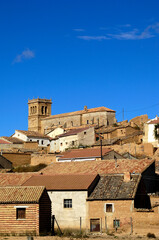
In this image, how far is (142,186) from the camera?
123ft

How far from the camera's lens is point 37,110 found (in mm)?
135375

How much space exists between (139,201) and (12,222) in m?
10.4

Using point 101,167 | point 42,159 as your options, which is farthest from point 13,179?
point 42,159

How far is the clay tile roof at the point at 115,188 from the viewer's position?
3463cm

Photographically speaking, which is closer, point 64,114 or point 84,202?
point 84,202

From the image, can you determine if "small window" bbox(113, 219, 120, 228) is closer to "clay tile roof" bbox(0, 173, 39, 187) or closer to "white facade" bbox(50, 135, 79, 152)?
"clay tile roof" bbox(0, 173, 39, 187)

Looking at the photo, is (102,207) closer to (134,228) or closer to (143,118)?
(134,228)

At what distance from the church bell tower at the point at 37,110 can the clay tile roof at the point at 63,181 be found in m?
90.5

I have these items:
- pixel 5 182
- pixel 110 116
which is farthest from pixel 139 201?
pixel 110 116

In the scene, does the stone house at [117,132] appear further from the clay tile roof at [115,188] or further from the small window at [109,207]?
the small window at [109,207]

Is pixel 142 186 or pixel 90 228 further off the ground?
pixel 142 186

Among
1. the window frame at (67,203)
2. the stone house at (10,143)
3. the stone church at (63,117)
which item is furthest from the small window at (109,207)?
the stone church at (63,117)

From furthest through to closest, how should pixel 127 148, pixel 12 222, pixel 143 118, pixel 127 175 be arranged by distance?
1. pixel 143 118
2. pixel 127 148
3. pixel 127 175
4. pixel 12 222

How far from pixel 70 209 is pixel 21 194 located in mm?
5376
